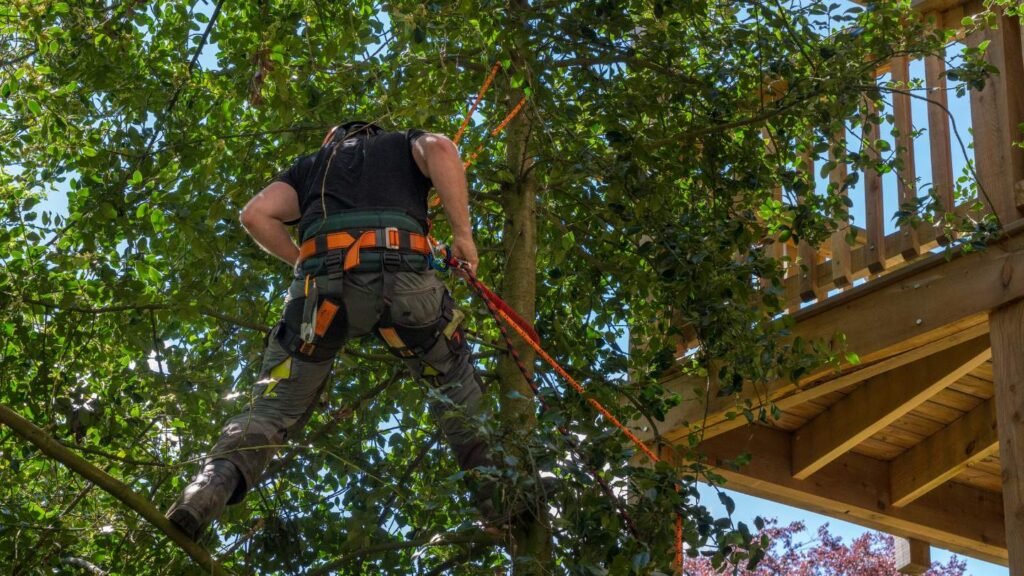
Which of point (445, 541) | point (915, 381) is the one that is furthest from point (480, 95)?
point (915, 381)

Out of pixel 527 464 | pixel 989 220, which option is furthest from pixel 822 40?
pixel 527 464

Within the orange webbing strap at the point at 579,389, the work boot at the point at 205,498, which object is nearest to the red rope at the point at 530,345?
the orange webbing strap at the point at 579,389

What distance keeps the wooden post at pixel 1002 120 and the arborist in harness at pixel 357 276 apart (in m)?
2.72

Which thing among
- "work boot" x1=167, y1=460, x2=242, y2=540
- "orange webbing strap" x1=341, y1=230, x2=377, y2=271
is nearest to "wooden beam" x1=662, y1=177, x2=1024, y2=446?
"orange webbing strap" x1=341, y1=230, x2=377, y2=271

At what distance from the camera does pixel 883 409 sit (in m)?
7.09

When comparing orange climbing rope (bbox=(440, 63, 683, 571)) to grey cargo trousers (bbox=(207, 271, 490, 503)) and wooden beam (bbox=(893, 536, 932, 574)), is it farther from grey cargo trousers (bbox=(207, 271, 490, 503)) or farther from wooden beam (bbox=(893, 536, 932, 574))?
wooden beam (bbox=(893, 536, 932, 574))

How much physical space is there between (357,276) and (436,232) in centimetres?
221

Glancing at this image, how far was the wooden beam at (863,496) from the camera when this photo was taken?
7.61 metres

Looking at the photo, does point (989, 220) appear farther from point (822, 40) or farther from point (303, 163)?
point (303, 163)

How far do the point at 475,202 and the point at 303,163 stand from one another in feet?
4.50

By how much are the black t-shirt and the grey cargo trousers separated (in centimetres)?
25

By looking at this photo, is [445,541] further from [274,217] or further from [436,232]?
[436,232]

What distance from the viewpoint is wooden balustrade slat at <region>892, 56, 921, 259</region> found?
623 centimetres

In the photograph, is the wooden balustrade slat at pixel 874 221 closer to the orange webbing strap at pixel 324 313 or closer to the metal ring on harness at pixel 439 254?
the metal ring on harness at pixel 439 254
